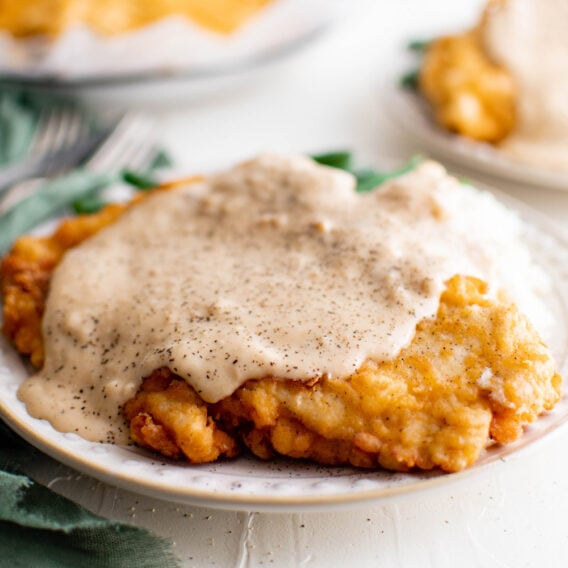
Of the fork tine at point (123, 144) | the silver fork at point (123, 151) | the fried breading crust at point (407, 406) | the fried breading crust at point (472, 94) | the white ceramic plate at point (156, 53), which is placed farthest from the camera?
the white ceramic plate at point (156, 53)

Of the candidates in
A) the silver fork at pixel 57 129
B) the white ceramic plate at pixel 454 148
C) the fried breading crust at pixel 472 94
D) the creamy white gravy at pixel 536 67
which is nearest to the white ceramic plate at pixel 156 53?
the silver fork at pixel 57 129

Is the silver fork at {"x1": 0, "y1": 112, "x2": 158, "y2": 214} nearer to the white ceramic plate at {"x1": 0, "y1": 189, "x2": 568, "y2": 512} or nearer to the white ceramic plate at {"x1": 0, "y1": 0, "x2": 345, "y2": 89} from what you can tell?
the white ceramic plate at {"x1": 0, "y1": 0, "x2": 345, "y2": 89}

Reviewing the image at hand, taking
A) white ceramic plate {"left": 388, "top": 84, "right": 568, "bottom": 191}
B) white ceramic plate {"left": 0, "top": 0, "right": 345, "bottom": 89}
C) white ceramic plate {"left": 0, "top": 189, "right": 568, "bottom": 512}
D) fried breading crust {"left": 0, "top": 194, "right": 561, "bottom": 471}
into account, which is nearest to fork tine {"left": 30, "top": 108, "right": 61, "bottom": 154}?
white ceramic plate {"left": 0, "top": 0, "right": 345, "bottom": 89}

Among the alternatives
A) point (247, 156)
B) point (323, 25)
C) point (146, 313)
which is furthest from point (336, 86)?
point (146, 313)

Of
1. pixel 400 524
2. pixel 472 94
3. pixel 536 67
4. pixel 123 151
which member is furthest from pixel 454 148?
pixel 400 524

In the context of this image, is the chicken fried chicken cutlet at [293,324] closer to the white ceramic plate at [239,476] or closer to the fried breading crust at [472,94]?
the white ceramic plate at [239,476]

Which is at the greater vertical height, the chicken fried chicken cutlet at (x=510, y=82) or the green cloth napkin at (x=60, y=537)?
the chicken fried chicken cutlet at (x=510, y=82)

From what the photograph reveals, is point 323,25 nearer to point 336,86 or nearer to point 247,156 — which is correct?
point 336,86
